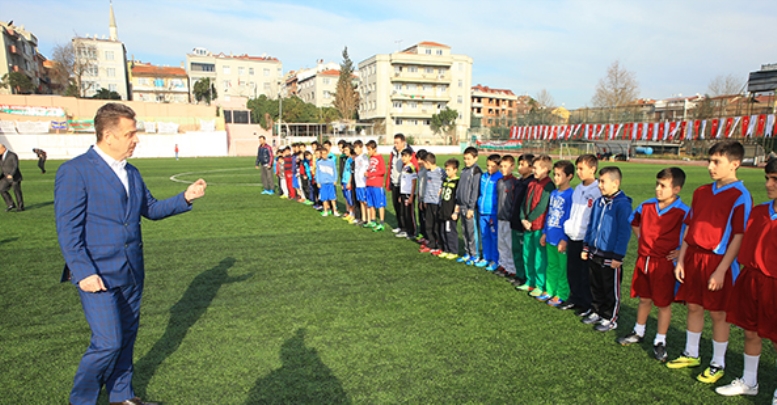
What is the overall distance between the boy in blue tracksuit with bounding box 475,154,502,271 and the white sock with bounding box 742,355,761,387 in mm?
3391

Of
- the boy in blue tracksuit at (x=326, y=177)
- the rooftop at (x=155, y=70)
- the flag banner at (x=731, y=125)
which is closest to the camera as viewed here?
the boy in blue tracksuit at (x=326, y=177)

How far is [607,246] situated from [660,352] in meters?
1.04

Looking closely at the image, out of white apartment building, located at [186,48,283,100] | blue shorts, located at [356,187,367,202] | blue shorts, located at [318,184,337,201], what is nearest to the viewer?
blue shorts, located at [356,187,367,202]

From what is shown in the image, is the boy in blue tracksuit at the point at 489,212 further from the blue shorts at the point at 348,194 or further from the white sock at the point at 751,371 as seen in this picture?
the blue shorts at the point at 348,194

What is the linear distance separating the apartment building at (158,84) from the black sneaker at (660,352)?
293ft

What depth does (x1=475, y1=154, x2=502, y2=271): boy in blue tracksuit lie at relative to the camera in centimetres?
637

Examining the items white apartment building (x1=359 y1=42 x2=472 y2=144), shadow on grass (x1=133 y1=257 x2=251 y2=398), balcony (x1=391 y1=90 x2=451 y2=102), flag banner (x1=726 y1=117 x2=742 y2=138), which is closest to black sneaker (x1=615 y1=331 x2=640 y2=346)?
shadow on grass (x1=133 y1=257 x2=251 y2=398)

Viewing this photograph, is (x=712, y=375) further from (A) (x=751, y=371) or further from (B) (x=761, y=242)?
(B) (x=761, y=242)

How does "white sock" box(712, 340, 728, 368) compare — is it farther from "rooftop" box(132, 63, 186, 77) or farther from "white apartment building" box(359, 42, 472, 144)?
"rooftop" box(132, 63, 186, 77)

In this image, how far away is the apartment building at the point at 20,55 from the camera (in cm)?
5341

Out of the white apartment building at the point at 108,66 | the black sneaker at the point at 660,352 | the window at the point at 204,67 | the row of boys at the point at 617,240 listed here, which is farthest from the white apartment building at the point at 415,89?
the black sneaker at the point at 660,352

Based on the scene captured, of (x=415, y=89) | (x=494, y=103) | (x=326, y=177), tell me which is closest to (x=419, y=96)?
(x=415, y=89)

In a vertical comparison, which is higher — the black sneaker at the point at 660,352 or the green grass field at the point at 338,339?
the black sneaker at the point at 660,352

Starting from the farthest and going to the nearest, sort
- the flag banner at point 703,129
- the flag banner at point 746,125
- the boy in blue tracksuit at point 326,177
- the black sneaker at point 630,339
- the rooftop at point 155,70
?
the rooftop at point 155,70
the flag banner at point 703,129
the flag banner at point 746,125
the boy in blue tracksuit at point 326,177
the black sneaker at point 630,339
